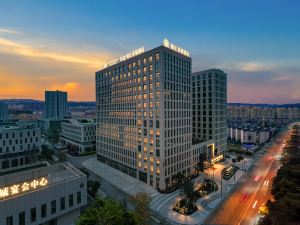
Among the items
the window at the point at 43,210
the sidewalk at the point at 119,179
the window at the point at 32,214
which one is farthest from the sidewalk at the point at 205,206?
the window at the point at 32,214

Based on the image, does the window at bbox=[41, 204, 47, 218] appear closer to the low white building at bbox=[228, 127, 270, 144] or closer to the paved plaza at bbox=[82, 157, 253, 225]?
the paved plaza at bbox=[82, 157, 253, 225]

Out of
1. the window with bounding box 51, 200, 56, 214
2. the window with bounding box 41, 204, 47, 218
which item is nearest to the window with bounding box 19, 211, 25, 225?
the window with bounding box 41, 204, 47, 218

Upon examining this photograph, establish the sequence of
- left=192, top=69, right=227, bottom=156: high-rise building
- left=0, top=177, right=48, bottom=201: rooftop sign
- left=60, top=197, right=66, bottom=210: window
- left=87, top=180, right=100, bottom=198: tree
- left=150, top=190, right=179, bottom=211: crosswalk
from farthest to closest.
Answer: left=192, top=69, right=227, bottom=156: high-rise building < left=87, top=180, right=100, bottom=198: tree < left=150, top=190, right=179, bottom=211: crosswalk < left=60, top=197, right=66, bottom=210: window < left=0, top=177, right=48, bottom=201: rooftop sign

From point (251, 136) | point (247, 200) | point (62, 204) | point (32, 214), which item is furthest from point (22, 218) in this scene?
point (251, 136)

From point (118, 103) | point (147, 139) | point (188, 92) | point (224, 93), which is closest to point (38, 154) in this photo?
point (118, 103)

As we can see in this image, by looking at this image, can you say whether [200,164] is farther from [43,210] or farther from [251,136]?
[251,136]

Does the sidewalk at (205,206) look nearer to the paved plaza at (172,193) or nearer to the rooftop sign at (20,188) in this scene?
the paved plaza at (172,193)

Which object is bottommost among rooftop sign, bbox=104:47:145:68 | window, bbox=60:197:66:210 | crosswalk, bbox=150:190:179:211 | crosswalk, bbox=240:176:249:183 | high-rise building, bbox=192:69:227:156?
crosswalk, bbox=240:176:249:183
